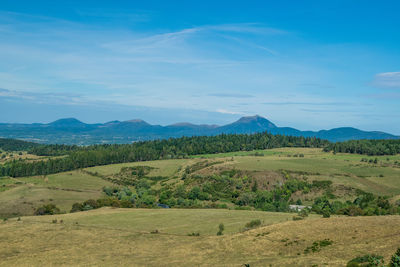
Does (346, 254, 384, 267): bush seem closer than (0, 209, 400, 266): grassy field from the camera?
Yes

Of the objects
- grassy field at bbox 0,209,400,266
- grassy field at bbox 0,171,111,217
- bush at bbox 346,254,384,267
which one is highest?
bush at bbox 346,254,384,267

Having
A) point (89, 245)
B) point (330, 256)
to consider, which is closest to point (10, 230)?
point (89, 245)

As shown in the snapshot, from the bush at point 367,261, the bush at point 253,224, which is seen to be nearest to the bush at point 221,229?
the bush at point 253,224

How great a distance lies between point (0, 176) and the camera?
180 meters

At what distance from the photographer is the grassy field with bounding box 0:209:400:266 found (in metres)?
35.1

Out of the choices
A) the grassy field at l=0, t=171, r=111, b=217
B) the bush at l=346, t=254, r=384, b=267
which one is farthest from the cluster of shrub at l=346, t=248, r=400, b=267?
the grassy field at l=0, t=171, r=111, b=217

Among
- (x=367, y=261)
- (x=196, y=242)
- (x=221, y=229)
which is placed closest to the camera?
(x=367, y=261)

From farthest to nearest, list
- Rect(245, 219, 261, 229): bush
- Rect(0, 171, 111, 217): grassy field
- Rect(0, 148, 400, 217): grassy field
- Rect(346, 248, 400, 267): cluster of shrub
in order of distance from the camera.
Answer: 1. Rect(0, 148, 400, 217): grassy field
2. Rect(0, 171, 111, 217): grassy field
3. Rect(245, 219, 261, 229): bush
4. Rect(346, 248, 400, 267): cluster of shrub

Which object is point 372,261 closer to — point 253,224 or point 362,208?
point 253,224

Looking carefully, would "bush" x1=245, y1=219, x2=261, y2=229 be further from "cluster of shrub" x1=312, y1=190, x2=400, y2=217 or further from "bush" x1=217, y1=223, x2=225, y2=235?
"cluster of shrub" x1=312, y1=190, x2=400, y2=217

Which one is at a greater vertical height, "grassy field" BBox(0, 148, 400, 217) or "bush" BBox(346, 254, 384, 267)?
"bush" BBox(346, 254, 384, 267)

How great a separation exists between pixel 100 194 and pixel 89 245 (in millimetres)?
92352

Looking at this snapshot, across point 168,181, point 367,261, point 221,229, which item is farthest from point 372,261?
point 168,181

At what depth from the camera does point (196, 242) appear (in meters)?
48.3
